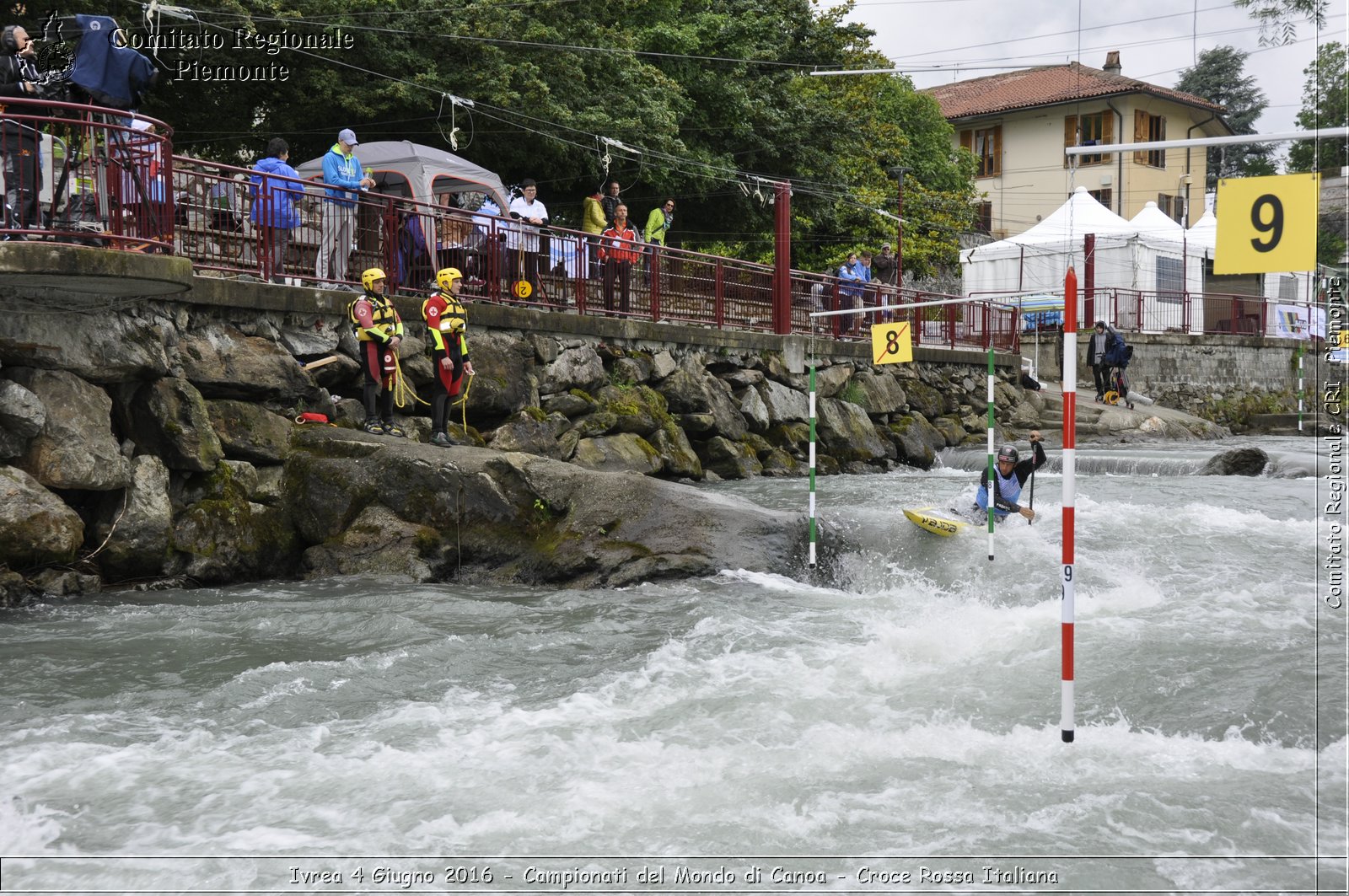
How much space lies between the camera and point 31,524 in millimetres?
9164

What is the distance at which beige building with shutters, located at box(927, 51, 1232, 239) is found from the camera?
156 feet

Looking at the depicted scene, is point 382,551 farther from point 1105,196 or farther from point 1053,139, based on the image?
point 1053,139

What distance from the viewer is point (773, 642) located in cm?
816

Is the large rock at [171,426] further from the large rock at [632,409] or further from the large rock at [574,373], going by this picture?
the large rock at [632,409]

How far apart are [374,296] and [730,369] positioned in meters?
7.77

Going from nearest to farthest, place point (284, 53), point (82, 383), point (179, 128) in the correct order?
point (82, 383)
point (284, 53)
point (179, 128)

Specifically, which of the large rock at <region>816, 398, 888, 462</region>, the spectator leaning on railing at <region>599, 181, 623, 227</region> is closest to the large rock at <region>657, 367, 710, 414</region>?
the spectator leaning on railing at <region>599, 181, 623, 227</region>

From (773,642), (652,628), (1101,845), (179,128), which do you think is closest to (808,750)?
(1101,845)

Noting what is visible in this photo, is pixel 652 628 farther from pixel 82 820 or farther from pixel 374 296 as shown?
pixel 374 296

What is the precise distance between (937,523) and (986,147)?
50.4 m

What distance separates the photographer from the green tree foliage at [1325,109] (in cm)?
543

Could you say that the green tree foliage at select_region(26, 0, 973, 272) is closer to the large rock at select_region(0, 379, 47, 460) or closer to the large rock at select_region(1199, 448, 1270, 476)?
the large rock at select_region(0, 379, 47, 460)

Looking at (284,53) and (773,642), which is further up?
(284,53)

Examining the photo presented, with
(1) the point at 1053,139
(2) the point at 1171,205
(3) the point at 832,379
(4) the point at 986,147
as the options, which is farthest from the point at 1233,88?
(4) the point at 986,147
